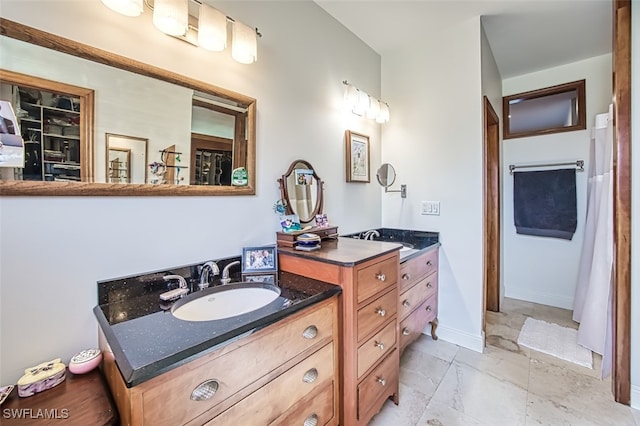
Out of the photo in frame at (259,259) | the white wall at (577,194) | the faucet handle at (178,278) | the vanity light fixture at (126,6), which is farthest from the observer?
the white wall at (577,194)

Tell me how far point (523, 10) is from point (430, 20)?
2.13 ft

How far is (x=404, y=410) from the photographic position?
5.16 ft

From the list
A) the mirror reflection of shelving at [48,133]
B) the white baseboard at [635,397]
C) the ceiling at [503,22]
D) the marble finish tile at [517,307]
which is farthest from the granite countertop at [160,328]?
the marble finish tile at [517,307]

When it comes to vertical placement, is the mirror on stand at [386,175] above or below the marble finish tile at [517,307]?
above

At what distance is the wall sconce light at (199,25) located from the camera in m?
1.07

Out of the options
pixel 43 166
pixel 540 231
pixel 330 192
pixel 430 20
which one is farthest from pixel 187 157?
pixel 540 231

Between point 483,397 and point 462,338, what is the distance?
61 centimetres

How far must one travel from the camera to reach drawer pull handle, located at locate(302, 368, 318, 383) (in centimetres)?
108

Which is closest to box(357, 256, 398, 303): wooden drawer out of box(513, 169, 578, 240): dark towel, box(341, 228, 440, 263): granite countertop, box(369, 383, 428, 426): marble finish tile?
box(341, 228, 440, 263): granite countertop

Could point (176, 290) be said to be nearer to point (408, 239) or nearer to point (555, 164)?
point (408, 239)

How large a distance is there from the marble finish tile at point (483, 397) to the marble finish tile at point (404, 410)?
100 mm

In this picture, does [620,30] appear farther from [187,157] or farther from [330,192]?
[187,157]

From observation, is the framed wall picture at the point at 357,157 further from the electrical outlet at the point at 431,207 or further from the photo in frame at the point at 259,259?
the photo in frame at the point at 259,259

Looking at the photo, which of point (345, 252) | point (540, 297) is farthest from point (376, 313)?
point (540, 297)
